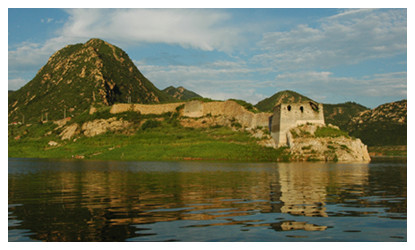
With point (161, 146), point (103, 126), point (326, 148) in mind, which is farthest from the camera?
point (103, 126)

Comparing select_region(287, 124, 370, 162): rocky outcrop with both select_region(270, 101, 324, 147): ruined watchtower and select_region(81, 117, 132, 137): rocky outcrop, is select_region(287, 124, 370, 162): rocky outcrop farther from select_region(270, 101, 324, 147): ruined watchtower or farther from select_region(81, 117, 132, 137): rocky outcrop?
select_region(81, 117, 132, 137): rocky outcrop

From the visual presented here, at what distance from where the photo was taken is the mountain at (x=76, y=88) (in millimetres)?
154375

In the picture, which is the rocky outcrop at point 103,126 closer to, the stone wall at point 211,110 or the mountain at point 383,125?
the stone wall at point 211,110

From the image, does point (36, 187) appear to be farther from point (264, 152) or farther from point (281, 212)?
point (264, 152)

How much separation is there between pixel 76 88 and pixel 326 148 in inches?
4684

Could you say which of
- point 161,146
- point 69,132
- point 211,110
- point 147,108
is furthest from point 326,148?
point 69,132

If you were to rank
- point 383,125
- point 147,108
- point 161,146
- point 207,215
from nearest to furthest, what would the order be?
point 207,215 → point 161,146 → point 147,108 → point 383,125

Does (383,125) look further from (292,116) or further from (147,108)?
(147,108)

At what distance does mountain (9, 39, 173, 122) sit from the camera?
154375 mm

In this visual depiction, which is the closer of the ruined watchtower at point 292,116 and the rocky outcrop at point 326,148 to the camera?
the rocky outcrop at point 326,148

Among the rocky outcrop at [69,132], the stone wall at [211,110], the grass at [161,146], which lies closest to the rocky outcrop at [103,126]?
the rocky outcrop at [69,132]

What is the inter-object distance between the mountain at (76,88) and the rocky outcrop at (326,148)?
3733 inches

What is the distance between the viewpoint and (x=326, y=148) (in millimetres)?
72312

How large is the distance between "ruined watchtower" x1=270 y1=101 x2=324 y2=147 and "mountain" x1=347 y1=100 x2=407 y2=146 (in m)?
63.3
